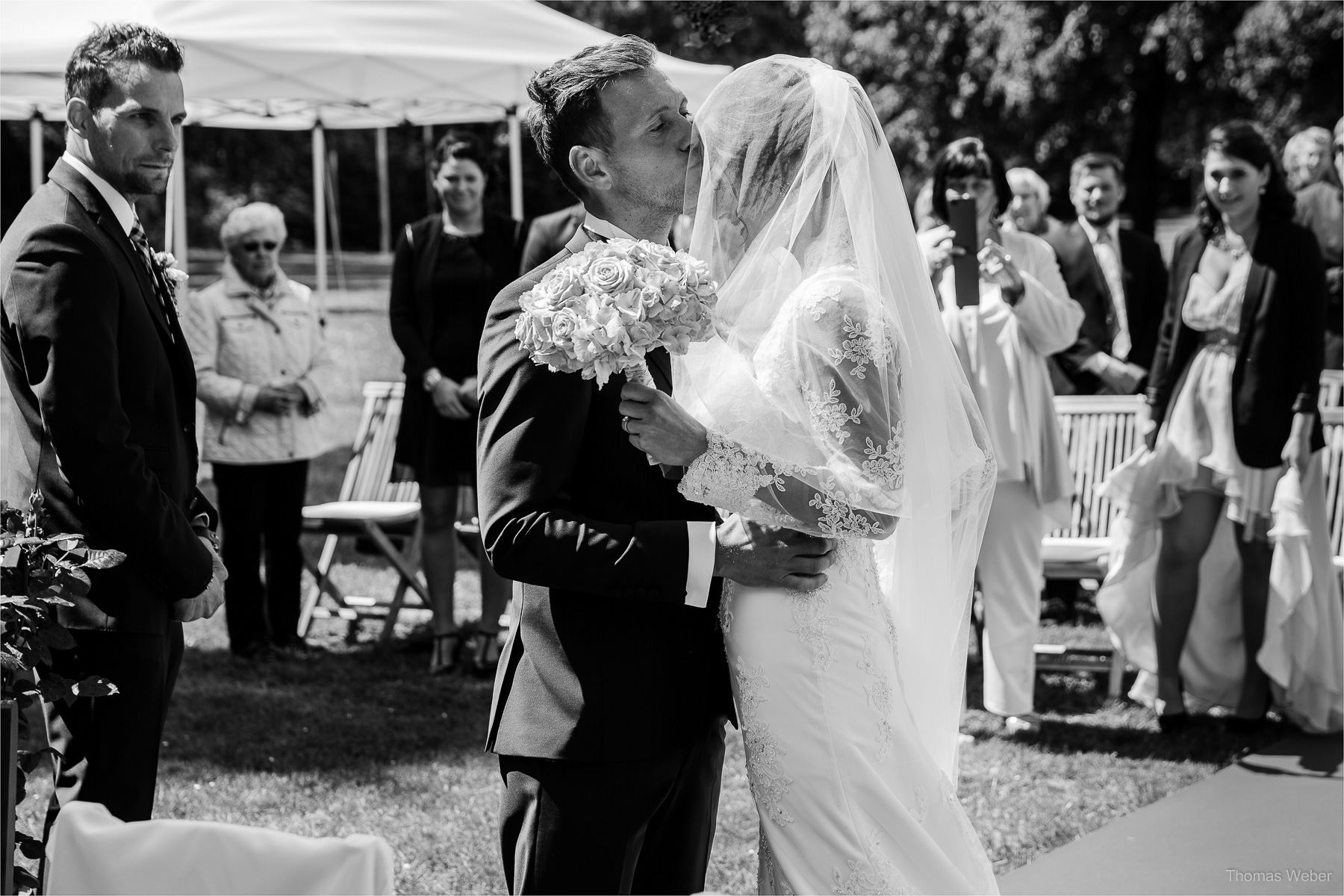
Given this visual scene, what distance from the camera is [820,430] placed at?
244 cm

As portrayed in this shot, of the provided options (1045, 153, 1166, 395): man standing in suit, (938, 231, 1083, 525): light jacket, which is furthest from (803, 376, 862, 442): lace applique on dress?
(1045, 153, 1166, 395): man standing in suit

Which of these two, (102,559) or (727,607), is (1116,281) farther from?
(102,559)

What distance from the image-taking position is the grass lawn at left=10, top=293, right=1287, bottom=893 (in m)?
4.36

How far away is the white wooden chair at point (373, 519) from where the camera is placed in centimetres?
712

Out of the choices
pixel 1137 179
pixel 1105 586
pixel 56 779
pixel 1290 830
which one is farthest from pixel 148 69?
pixel 1137 179

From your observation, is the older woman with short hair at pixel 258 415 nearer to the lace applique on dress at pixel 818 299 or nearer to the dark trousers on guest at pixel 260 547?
the dark trousers on guest at pixel 260 547

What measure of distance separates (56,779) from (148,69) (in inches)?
61.5

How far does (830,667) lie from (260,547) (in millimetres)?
5022

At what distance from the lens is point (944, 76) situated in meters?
20.7

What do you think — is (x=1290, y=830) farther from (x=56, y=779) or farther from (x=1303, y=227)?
(x=56, y=779)

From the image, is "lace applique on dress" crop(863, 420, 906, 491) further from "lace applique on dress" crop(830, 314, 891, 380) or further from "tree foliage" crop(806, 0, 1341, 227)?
"tree foliage" crop(806, 0, 1341, 227)

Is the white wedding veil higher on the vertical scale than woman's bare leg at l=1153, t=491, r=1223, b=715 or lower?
higher

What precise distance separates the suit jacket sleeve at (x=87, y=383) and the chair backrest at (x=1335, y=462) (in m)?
5.20

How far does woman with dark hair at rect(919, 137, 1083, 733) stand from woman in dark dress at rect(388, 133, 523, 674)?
2224mm
